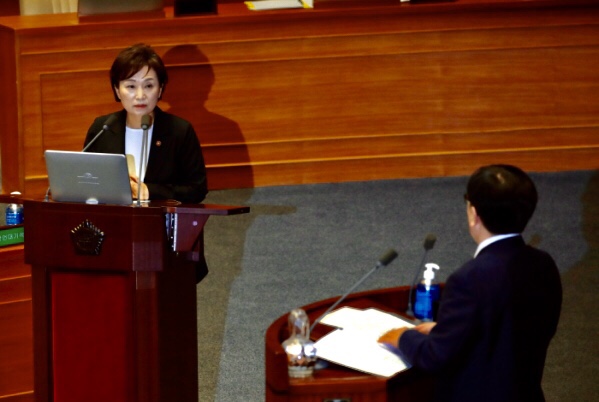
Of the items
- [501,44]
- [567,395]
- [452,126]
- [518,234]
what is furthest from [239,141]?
[518,234]

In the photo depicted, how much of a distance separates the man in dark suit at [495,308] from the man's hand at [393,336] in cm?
9

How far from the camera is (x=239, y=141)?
6.17 meters

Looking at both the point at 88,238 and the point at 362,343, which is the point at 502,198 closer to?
the point at 362,343

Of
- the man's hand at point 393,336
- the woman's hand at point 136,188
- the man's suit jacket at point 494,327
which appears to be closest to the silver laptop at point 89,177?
the woman's hand at point 136,188

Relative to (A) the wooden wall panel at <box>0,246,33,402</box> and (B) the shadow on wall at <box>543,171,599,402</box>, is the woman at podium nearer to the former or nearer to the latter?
(A) the wooden wall panel at <box>0,246,33,402</box>

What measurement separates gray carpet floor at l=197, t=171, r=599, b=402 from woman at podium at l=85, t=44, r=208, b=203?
0.87 metres

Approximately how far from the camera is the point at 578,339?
4406 millimetres

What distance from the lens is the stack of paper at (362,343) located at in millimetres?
2502

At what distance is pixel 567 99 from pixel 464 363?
13.9 feet

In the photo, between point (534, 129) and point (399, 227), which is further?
point (534, 129)

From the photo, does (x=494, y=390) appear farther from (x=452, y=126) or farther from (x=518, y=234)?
(x=452, y=126)

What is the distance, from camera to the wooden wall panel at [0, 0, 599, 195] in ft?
19.6

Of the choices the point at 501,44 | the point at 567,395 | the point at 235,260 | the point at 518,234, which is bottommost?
the point at 567,395

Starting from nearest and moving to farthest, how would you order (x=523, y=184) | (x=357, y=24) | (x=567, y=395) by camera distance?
(x=523, y=184), (x=567, y=395), (x=357, y=24)
